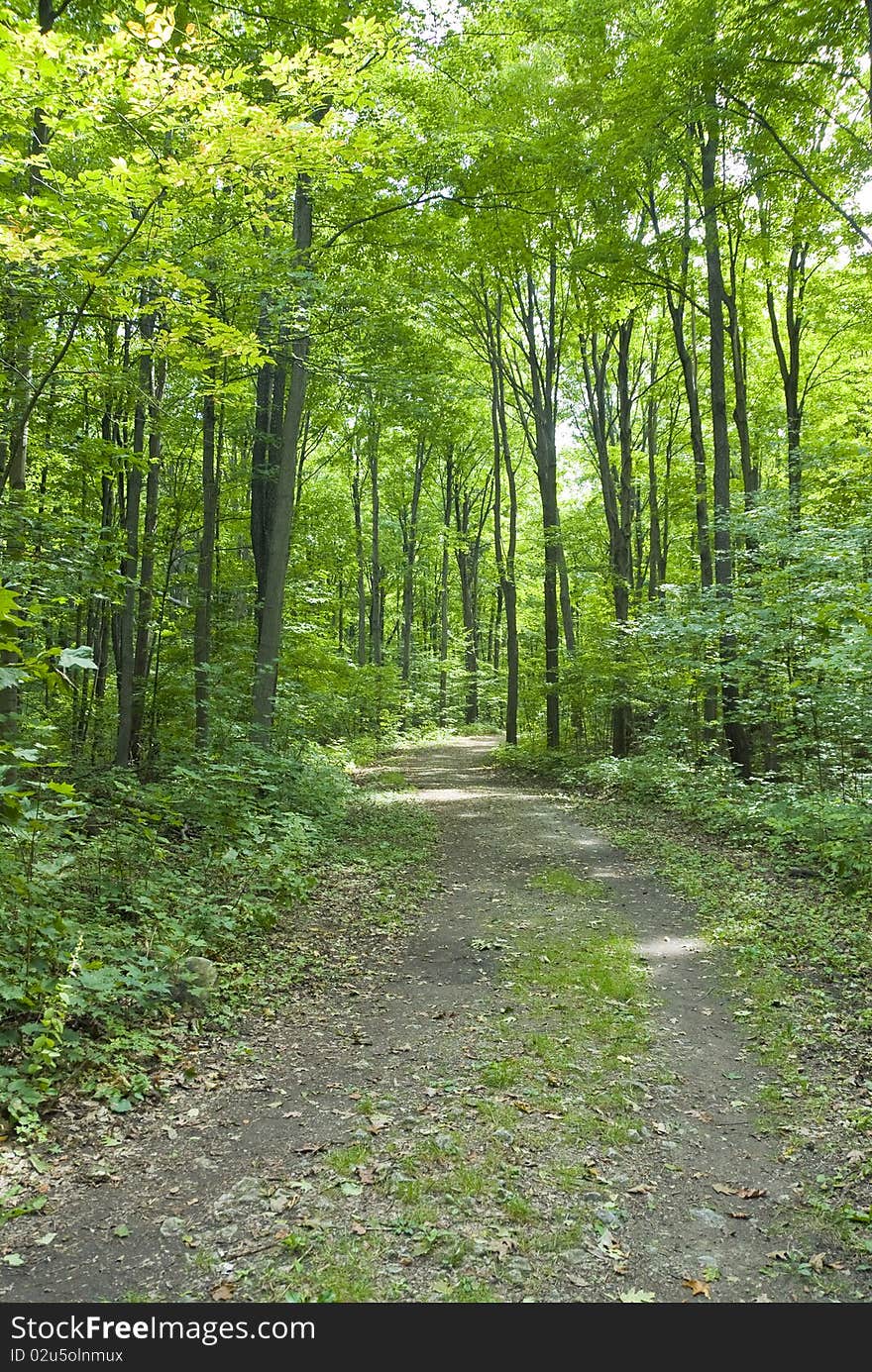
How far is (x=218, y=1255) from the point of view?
2994mm

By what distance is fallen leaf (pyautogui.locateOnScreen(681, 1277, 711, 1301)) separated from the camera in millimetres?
2814

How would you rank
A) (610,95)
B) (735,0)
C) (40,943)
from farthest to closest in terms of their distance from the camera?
(610,95) → (735,0) → (40,943)

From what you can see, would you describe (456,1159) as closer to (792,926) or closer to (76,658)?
(76,658)

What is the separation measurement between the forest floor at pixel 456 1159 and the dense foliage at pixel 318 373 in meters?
0.79

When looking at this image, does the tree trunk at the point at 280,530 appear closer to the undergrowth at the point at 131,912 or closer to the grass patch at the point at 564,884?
the undergrowth at the point at 131,912

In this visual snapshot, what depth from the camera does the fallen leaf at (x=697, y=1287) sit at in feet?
9.23

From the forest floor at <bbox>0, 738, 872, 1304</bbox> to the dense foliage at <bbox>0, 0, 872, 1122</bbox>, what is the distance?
79cm

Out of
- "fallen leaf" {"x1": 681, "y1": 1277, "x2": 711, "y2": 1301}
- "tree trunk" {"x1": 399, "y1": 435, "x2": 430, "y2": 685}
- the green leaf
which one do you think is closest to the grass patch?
"fallen leaf" {"x1": 681, "y1": 1277, "x2": 711, "y2": 1301}

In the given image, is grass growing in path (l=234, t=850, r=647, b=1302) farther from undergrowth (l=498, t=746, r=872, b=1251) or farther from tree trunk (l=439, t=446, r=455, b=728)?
tree trunk (l=439, t=446, r=455, b=728)

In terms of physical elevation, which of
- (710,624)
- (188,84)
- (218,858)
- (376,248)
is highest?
(376,248)

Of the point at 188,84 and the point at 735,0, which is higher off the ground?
the point at 735,0

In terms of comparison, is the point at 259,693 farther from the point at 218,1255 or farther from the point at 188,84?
the point at 218,1255

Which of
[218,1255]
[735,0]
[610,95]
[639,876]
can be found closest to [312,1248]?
[218,1255]
